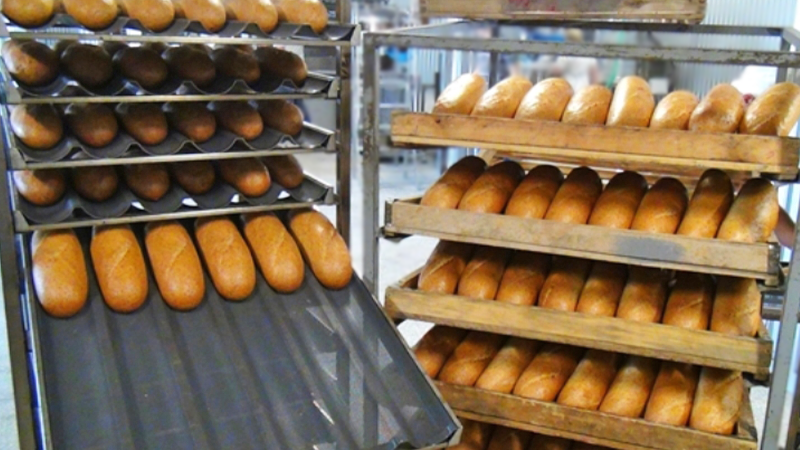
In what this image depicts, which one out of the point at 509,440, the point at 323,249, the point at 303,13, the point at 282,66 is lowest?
the point at 509,440

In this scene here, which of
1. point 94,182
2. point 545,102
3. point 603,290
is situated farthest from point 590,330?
point 94,182

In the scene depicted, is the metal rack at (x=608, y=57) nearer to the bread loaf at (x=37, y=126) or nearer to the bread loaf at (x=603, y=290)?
the bread loaf at (x=603, y=290)

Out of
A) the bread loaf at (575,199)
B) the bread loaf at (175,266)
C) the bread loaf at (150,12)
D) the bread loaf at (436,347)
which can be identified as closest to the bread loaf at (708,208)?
the bread loaf at (575,199)

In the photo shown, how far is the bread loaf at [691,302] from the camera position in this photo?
5.65ft

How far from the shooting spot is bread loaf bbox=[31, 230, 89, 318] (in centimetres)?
153

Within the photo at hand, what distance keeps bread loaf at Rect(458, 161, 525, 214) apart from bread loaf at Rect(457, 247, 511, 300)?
183mm

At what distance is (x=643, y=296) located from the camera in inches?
70.6

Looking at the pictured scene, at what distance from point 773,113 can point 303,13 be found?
1129mm

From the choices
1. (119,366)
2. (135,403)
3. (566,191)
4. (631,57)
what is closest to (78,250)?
(119,366)

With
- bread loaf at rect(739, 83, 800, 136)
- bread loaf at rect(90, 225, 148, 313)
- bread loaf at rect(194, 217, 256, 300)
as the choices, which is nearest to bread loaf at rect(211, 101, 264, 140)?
bread loaf at rect(194, 217, 256, 300)

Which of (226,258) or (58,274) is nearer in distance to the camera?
(58,274)

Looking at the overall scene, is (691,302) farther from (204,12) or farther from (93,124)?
(93,124)

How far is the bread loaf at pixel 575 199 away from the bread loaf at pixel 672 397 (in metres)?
0.46

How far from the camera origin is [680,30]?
7.30ft
